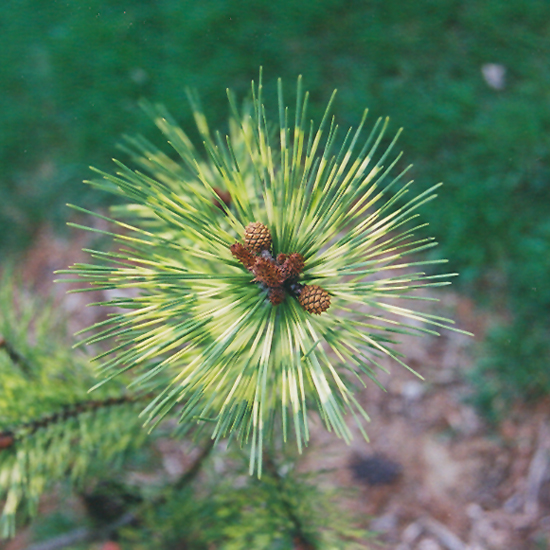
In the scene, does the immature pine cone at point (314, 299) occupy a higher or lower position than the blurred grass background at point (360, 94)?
lower

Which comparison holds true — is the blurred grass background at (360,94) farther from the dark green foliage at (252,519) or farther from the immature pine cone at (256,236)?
the immature pine cone at (256,236)

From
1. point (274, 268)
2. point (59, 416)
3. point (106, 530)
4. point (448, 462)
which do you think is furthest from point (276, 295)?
point (448, 462)

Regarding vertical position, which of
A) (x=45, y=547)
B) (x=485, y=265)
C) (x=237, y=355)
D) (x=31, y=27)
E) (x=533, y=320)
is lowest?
(x=45, y=547)

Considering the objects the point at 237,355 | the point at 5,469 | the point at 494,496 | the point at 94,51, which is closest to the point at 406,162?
the point at 494,496

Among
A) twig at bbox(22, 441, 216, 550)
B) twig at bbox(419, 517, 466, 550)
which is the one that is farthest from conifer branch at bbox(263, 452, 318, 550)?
twig at bbox(419, 517, 466, 550)

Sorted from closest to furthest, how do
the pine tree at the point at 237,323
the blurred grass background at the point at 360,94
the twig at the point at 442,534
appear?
the pine tree at the point at 237,323, the twig at the point at 442,534, the blurred grass background at the point at 360,94

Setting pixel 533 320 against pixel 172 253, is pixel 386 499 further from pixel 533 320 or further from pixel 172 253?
pixel 172 253

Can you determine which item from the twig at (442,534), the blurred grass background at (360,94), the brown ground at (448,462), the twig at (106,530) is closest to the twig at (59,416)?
the twig at (106,530)
